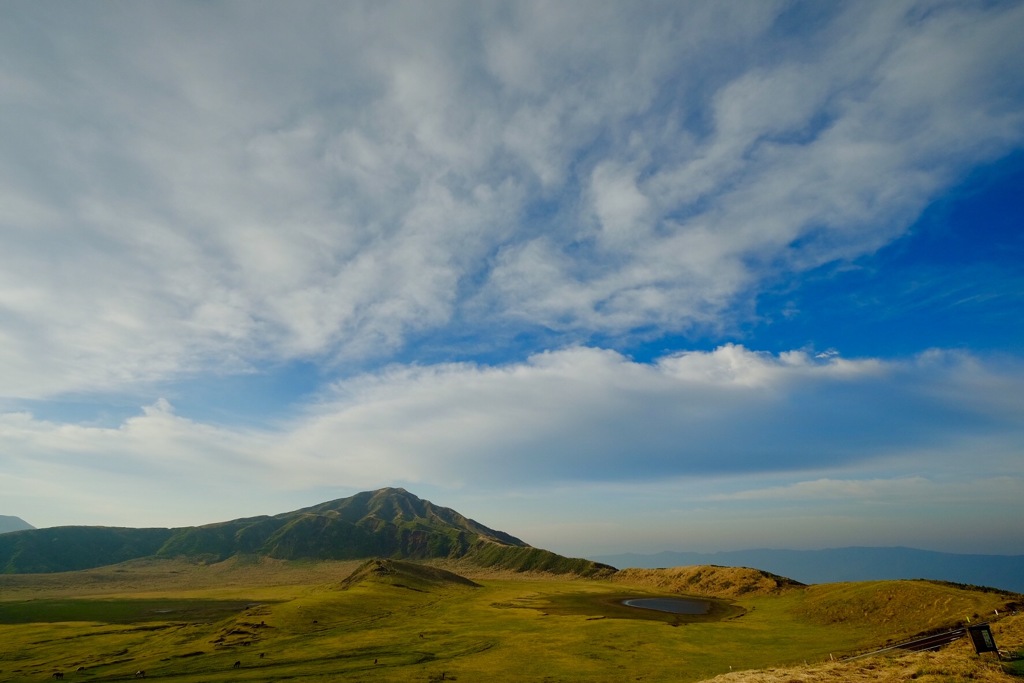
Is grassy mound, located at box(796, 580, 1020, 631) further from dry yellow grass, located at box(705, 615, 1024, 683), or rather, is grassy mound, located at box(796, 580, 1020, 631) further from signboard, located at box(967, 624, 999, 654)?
dry yellow grass, located at box(705, 615, 1024, 683)

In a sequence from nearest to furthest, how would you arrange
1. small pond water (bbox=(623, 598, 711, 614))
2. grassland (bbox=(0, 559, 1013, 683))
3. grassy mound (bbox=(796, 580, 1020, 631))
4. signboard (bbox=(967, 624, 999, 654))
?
signboard (bbox=(967, 624, 999, 654))
grassland (bbox=(0, 559, 1013, 683))
grassy mound (bbox=(796, 580, 1020, 631))
small pond water (bbox=(623, 598, 711, 614))

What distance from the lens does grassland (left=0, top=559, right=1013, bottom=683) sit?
63.8 meters

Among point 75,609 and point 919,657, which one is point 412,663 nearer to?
point 919,657

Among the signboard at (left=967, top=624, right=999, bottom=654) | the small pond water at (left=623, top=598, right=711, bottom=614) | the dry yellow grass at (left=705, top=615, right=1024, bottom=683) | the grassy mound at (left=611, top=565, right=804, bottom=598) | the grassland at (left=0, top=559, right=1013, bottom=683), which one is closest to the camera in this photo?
the dry yellow grass at (left=705, top=615, right=1024, bottom=683)

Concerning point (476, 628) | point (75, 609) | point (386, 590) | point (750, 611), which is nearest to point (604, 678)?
point (476, 628)

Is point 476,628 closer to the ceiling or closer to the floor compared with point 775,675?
closer to the floor

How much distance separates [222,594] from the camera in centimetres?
19012

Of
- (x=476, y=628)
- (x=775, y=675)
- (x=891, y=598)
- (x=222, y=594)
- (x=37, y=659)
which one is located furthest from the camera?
(x=222, y=594)

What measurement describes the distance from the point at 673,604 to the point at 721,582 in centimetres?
3633

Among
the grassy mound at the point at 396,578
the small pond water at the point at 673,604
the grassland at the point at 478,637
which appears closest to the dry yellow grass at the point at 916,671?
the grassland at the point at 478,637

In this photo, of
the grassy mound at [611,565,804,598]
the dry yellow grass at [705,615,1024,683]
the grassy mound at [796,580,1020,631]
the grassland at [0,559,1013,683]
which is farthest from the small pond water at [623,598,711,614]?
the dry yellow grass at [705,615,1024,683]

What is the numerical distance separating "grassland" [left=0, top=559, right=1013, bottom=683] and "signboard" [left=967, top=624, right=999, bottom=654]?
11.3 metres

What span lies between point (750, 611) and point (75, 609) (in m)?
188

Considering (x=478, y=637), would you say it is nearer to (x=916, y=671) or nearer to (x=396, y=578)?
(x=916, y=671)
